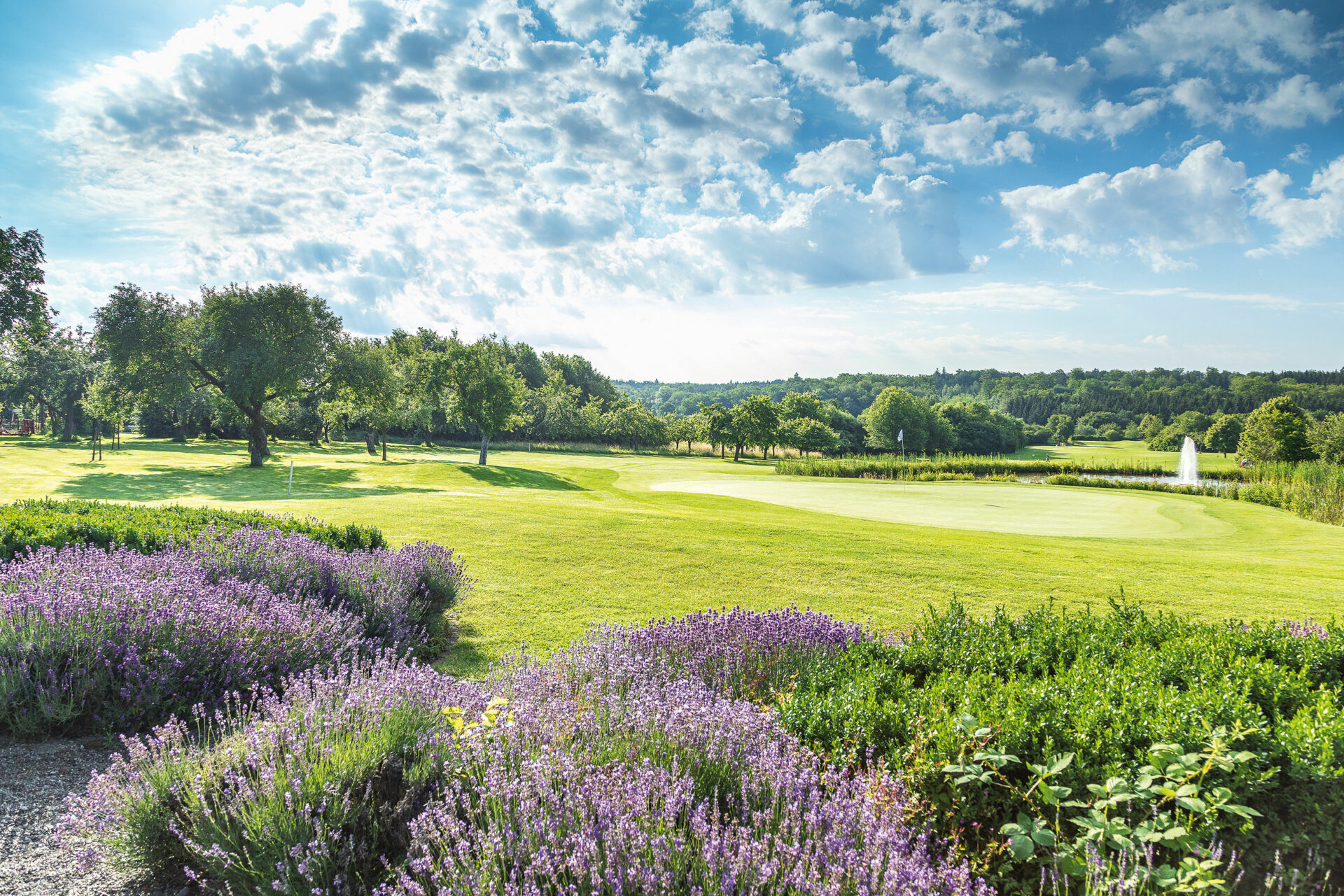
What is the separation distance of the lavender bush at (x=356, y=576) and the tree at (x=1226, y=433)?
123862 millimetres

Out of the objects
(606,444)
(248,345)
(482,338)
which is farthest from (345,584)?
(606,444)

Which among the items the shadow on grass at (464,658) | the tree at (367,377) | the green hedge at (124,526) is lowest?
the shadow on grass at (464,658)

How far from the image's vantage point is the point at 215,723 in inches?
183

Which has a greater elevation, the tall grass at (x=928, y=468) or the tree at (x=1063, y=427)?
the tree at (x=1063, y=427)

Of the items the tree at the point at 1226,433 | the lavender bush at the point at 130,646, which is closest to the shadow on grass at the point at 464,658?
the lavender bush at the point at 130,646

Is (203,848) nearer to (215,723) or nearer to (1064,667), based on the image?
(215,723)

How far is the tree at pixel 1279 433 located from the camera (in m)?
53.5

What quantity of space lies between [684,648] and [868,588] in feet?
19.1

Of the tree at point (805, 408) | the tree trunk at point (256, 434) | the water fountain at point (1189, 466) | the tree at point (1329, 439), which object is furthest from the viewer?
the tree at point (805, 408)

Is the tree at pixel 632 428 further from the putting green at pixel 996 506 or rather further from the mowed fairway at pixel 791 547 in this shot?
the mowed fairway at pixel 791 547

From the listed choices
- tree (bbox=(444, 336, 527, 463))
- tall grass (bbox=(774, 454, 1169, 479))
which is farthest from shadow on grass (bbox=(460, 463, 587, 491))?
tall grass (bbox=(774, 454, 1169, 479))

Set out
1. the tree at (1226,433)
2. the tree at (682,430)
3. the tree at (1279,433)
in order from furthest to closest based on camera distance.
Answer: the tree at (1226,433) → the tree at (682,430) → the tree at (1279,433)

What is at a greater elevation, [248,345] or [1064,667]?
[248,345]

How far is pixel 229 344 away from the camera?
3572cm
